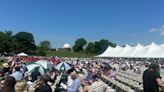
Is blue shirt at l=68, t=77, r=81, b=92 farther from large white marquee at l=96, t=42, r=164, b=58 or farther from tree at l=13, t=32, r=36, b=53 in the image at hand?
tree at l=13, t=32, r=36, b=53

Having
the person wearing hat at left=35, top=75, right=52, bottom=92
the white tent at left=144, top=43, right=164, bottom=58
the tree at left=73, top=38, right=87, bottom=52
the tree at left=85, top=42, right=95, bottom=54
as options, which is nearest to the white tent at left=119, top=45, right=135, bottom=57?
the white tent at left=144, top=43, right=164, bottom=58

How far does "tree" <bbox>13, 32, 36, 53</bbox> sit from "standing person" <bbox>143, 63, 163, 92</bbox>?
5883 inches

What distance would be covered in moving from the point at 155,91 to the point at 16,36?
158426 millimetres

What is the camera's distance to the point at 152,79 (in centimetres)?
946

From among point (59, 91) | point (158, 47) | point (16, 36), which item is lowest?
point (59, 91)

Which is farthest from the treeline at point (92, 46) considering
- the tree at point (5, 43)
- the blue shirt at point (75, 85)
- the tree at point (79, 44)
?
the blue shirt at point (75, 85)

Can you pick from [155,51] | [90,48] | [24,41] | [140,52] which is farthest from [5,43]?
[155,51]

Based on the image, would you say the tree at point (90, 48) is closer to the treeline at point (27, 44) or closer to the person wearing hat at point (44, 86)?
the treeline at point (27, 44)

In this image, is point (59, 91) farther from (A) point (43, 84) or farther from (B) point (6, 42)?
(B) point (6, 42)

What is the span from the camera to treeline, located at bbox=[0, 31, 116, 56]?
15165 centimetres

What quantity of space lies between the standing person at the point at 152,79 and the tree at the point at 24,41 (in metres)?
149

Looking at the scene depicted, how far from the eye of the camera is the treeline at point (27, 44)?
498 ft

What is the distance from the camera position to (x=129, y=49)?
9419 centimetres

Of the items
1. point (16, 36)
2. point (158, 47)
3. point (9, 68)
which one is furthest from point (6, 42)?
point (9, 68)
